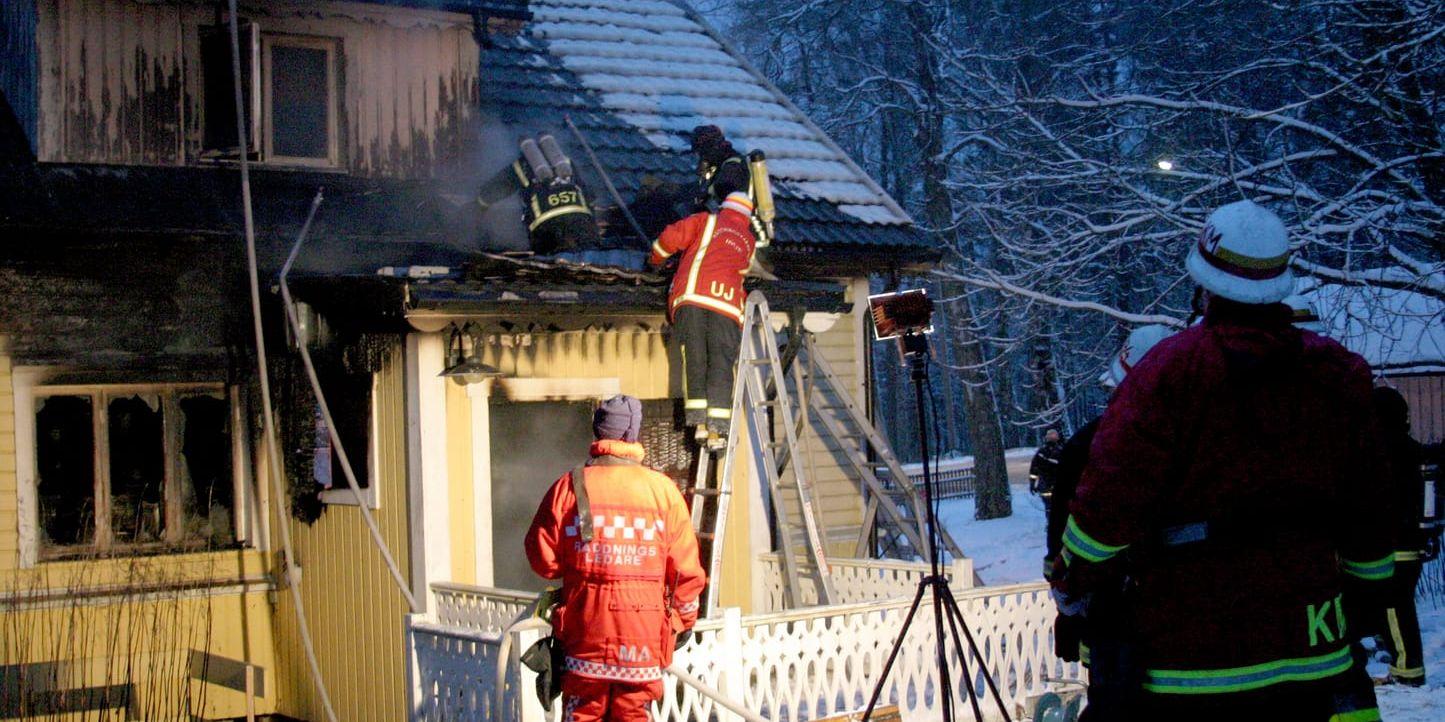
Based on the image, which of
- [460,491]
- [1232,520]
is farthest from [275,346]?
[1232,520]

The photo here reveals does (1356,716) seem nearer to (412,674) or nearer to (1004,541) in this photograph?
(412,674)

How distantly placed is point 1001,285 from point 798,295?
16.7ft

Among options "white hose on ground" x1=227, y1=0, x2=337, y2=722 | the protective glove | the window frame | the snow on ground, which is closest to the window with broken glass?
the window frame

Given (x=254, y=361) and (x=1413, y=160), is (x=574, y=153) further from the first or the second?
(x=1413, y=160)

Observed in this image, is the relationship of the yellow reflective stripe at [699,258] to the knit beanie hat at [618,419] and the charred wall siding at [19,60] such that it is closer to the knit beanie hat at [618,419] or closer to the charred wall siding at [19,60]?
the knit beanie hat at [618,419]

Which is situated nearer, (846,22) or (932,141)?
(932,141)

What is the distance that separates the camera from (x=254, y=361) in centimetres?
1038

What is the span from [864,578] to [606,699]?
4123 millimetres

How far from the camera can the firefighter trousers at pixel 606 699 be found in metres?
6.25

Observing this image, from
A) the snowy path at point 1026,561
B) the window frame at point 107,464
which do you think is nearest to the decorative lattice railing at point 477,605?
the window frame at point 107,464

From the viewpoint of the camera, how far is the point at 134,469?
33.3ft

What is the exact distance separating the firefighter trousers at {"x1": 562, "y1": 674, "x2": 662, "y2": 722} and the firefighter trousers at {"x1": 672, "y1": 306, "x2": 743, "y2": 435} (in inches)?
124

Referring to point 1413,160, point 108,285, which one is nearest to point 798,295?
point 108,285

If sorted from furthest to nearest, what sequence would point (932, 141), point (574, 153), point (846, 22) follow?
point (846, 22) → point (932, 141) → point (574, 153)
